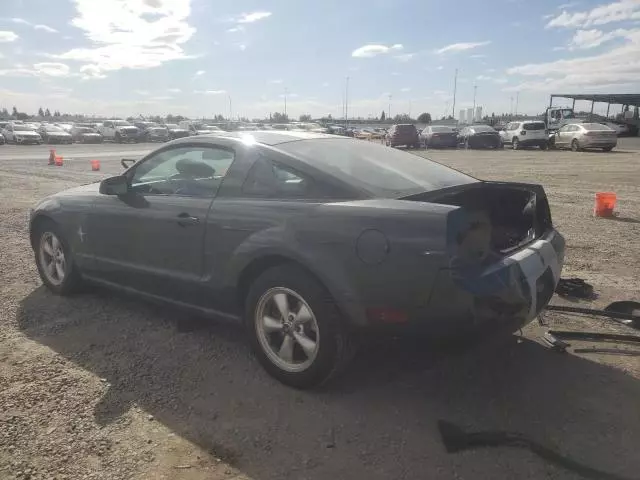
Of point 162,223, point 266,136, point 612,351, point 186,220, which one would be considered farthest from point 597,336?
point 162,223

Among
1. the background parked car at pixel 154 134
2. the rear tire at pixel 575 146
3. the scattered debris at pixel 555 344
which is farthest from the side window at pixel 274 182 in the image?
the background parked car at pixel 154 134

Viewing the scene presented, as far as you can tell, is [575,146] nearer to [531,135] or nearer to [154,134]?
[531,135]

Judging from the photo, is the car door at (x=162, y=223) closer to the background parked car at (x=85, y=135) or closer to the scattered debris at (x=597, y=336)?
the scattered debris at (x=597, y=336)

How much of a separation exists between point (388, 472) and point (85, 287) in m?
3.34

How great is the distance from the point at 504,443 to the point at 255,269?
1.62 meters

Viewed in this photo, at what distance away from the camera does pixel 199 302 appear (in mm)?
3441

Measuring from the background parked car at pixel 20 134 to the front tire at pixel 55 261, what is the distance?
1483 inches

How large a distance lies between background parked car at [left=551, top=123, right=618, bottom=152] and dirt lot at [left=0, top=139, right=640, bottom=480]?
80.0 ft

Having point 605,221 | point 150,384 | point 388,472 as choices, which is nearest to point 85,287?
point 150,384

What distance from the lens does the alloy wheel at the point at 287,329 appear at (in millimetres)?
2902

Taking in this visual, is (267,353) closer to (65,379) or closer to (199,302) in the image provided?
(199,302)

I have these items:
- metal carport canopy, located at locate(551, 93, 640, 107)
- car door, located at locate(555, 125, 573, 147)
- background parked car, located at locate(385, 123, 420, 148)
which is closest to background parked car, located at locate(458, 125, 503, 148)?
car door, located at locate(555, 125, 573, 147)

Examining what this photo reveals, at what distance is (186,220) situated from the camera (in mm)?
3439

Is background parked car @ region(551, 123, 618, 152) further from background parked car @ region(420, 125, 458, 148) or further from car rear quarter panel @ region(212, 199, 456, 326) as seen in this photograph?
car rear quarter panel @ region(212, 199, 456, 326)
